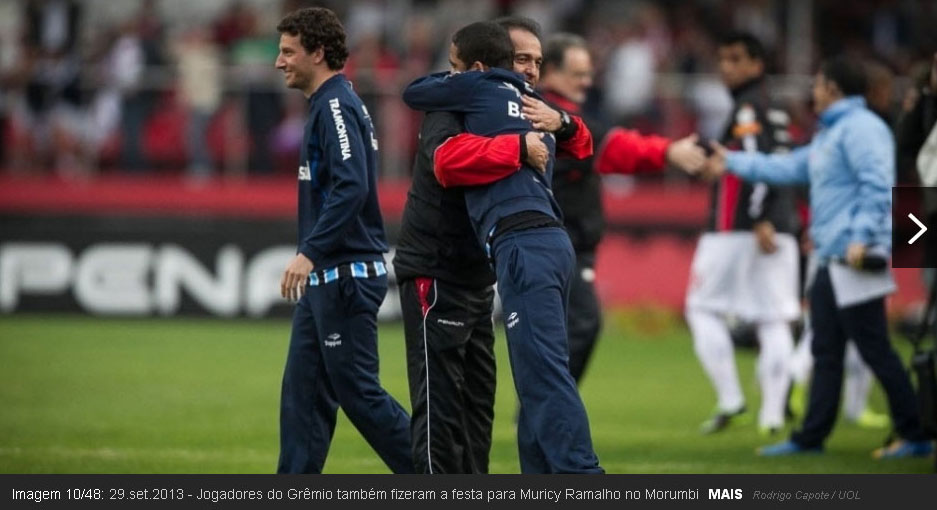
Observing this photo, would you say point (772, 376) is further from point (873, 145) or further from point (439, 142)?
point (439, 142)

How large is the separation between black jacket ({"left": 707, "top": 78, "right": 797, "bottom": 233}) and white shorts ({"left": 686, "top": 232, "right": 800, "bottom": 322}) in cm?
14

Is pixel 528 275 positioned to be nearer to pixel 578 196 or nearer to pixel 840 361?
pixel 578 196

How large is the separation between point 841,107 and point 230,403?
5780 millimetres

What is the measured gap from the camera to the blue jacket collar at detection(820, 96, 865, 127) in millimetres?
10711

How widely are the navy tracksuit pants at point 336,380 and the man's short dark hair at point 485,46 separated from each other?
134cm

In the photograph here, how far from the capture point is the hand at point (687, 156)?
33.8ft

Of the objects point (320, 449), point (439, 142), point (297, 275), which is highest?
point (439, 142)

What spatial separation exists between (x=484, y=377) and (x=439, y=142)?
1.29 meters

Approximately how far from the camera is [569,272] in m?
8.08

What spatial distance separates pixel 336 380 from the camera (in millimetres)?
8516

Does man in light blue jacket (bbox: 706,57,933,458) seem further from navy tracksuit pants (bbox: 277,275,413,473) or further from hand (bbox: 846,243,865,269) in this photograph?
navy tracksuit pants (bbox: 277,275,413,473)

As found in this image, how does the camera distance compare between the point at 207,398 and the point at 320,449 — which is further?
the point at 207,398
